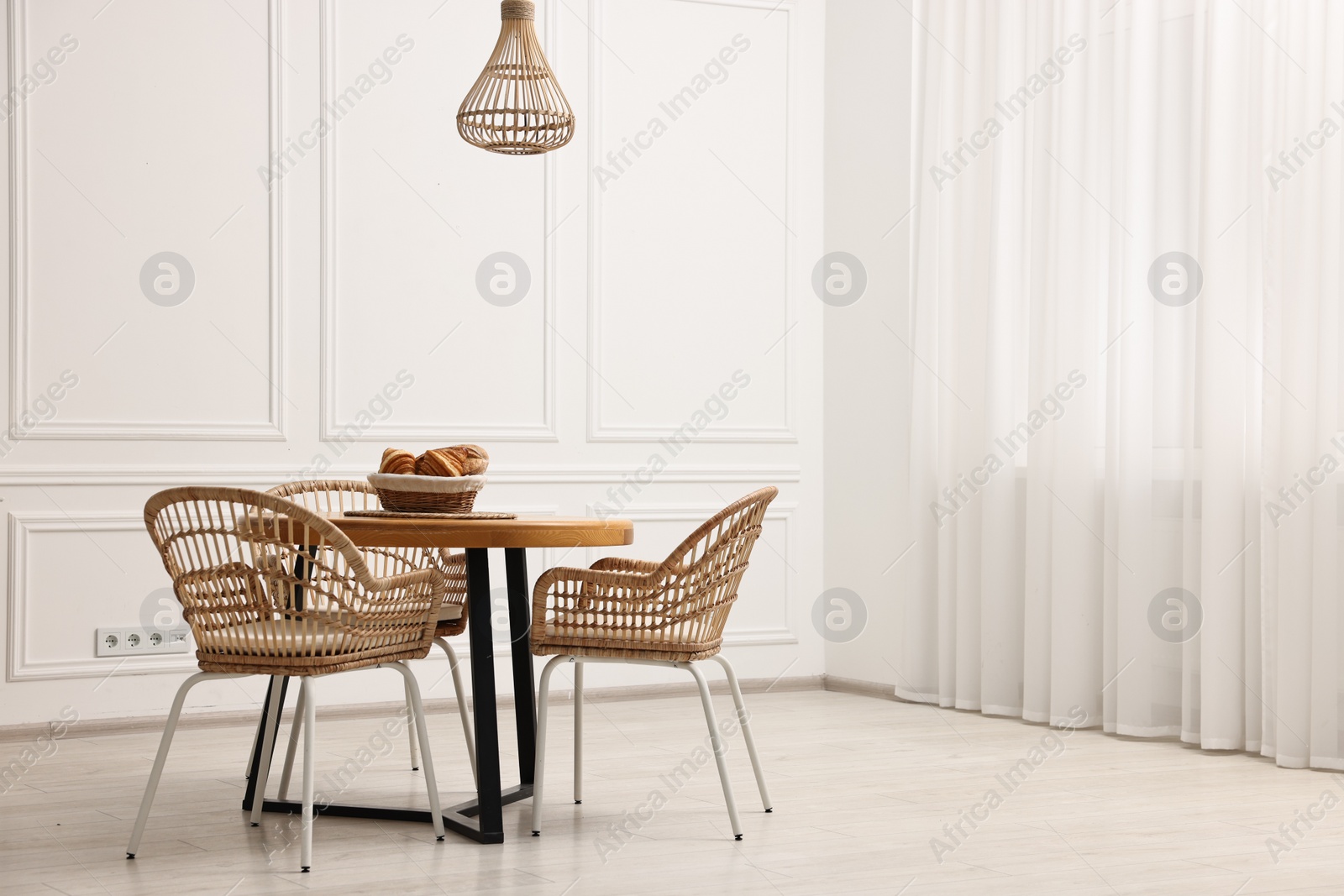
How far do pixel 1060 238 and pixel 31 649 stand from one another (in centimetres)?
355

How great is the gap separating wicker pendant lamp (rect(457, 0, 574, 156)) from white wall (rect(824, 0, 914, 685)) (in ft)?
6.50

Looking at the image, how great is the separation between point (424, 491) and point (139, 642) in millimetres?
1782

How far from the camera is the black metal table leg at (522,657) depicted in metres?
3.13

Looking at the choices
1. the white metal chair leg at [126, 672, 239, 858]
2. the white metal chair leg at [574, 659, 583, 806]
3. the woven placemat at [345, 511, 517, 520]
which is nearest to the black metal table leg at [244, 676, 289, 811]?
the white metal chair leg at [126, 672, 239, 858]

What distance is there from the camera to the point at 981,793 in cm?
332

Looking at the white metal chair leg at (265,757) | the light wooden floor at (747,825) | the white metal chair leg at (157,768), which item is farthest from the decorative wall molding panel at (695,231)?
the white metal chair leg at (157,768)

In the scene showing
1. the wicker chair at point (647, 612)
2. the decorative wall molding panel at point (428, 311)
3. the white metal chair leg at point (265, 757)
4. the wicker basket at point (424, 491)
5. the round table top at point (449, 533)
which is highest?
the decorative wall molding panel at point (428, 311)

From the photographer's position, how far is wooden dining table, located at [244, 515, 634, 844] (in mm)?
2697

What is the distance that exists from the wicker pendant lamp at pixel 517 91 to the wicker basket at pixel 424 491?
894mm

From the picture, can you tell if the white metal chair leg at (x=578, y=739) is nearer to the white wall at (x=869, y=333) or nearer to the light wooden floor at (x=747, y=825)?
the light wooden floor at (x=747, y=825)

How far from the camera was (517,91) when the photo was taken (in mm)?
3256

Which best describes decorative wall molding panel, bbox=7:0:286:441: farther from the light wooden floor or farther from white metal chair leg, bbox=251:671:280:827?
white metal chair leg, bbox=251:671:280:827

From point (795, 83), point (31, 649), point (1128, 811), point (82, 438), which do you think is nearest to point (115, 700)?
point (31, 649)

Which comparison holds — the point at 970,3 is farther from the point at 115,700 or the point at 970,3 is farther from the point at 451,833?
the point at 115,700
